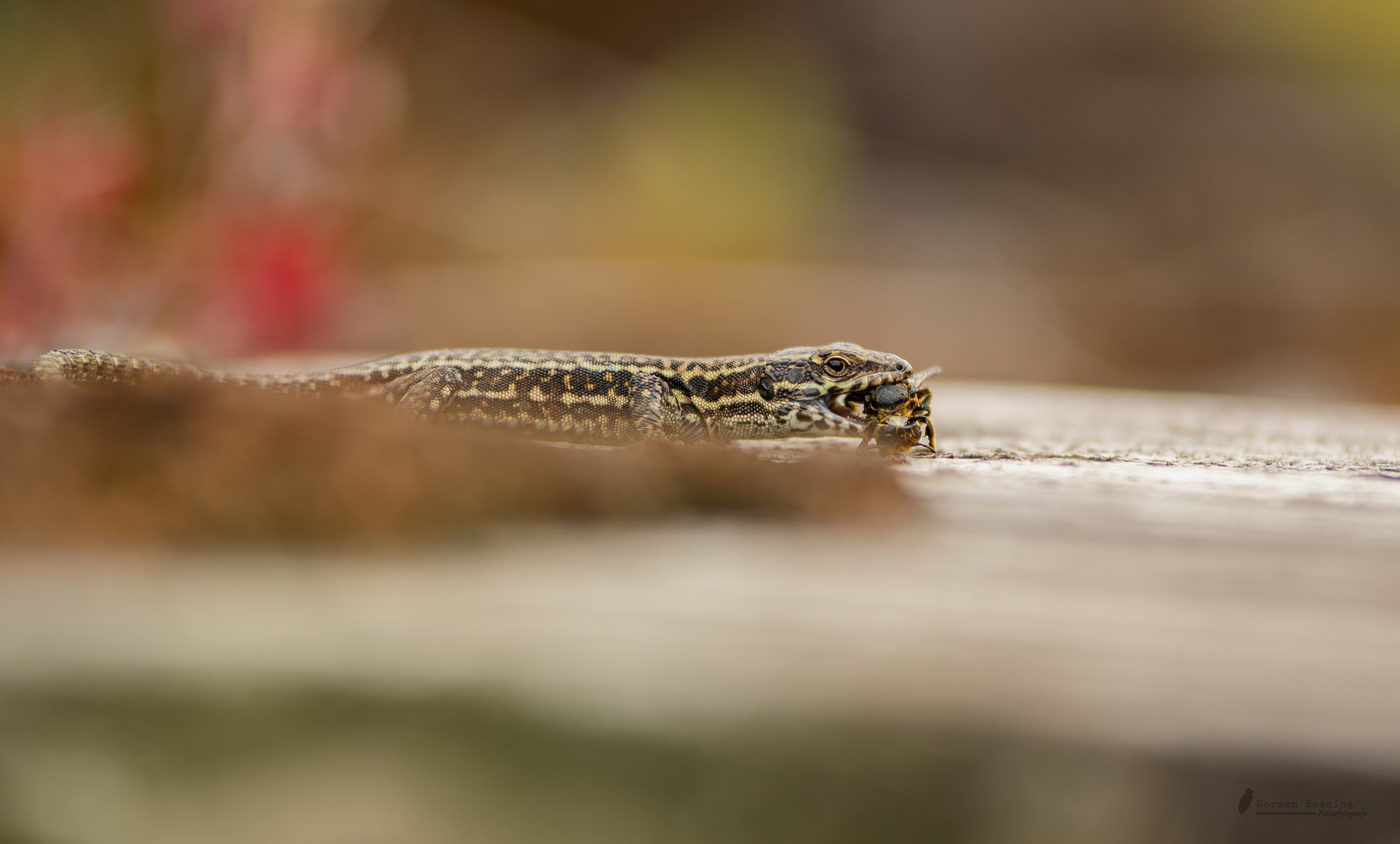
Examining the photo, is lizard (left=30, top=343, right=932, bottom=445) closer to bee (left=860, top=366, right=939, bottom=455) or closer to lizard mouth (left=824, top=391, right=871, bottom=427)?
lizard mouth (left=824, top=391, right=871, bottom=427)

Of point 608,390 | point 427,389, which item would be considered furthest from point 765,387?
point 427,389

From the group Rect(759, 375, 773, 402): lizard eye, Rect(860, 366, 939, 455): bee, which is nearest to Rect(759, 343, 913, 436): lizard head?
Rect(759, 375, 773, 402): lizard eye

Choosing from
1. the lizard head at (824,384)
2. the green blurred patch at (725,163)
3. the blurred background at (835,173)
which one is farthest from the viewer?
the green blurred patch at (725,163)

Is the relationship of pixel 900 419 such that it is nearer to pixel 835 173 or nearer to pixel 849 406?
pixel 849 406

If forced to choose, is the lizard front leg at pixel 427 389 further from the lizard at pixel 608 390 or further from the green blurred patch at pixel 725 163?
the green blurred patch at pixel 725 163

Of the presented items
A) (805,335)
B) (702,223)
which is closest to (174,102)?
(702,223)

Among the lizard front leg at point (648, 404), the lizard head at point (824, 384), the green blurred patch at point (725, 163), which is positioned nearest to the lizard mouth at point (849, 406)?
the lizard head at point (824, 384)
